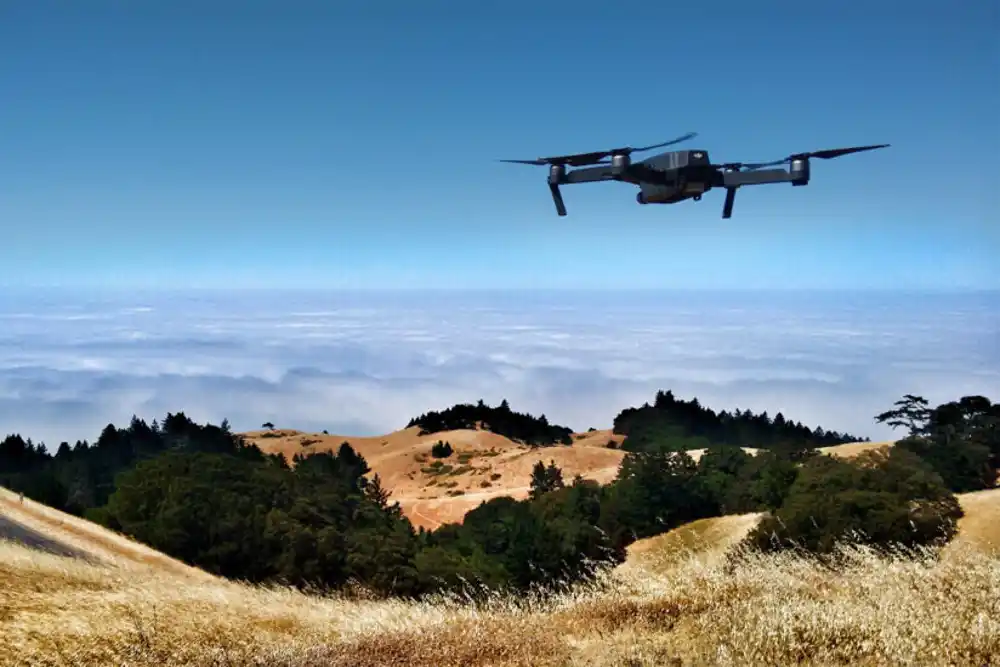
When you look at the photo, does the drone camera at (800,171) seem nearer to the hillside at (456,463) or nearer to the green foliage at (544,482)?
the green foliage at (544,482)

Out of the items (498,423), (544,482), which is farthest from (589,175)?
(498,423)

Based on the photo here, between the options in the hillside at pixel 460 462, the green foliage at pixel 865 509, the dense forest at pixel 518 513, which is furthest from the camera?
the hillside at pixel 460 462

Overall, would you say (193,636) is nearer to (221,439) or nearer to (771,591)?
(771,591)

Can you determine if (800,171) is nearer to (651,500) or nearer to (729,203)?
(729,203)

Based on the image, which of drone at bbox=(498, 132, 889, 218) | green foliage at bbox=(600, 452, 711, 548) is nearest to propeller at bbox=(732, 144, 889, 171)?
drone at bbox=(498, 132, 889, 218)

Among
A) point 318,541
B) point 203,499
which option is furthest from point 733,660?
point 203,499

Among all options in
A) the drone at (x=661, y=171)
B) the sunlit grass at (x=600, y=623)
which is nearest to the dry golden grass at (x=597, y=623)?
the sunlit grass at (x=600, y=623)

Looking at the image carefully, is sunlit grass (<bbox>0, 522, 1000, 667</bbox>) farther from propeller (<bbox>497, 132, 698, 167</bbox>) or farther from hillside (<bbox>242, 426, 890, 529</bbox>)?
hillside (<bbox>242, 426, 890, 529</bbox>)

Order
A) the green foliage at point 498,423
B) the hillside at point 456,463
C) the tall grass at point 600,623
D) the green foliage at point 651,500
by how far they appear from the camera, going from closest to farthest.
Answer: the tall grass at point 600,623 < the green foliage at point 651,500 < the hillside at point 456,463 < the green foliage at point 498,423
